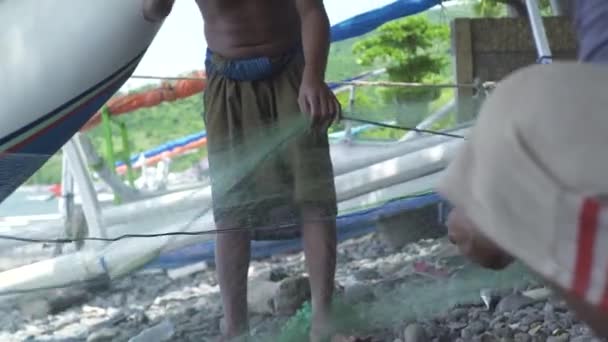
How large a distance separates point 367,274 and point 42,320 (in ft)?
2.10

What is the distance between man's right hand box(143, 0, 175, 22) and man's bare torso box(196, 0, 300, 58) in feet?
0.42

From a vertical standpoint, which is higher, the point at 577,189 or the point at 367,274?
the point at 577,189

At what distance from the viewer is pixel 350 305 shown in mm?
1840

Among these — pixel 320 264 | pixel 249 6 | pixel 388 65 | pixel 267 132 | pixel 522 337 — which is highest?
pixel 249 6

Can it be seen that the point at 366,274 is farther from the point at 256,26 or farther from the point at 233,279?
the point at 256,26

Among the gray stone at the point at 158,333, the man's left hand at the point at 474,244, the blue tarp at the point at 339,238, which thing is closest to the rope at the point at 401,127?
the blue tarp at the point at 339,238

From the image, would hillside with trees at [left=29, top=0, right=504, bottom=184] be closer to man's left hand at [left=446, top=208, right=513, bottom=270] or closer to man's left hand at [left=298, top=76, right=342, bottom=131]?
man's left hand at [left=298, top=76, right=342, bottom=131]

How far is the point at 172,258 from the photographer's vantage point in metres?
1.71

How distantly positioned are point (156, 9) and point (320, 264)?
0.63 meters

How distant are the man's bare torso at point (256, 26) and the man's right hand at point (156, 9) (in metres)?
0.13

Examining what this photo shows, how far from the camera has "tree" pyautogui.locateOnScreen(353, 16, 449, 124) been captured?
5.08 metres

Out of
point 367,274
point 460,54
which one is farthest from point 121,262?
point 460,54

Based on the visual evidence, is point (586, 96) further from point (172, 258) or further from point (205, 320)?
point (205, 320)

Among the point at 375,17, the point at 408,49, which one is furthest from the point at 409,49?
the point at 375,17
